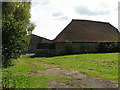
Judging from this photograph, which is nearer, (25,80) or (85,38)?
(25,80)

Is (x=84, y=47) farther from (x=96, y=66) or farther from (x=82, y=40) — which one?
(x=96, y=66)

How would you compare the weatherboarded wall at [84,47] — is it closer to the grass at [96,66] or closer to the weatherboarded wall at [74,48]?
the weatherboarded wall at [74,48]

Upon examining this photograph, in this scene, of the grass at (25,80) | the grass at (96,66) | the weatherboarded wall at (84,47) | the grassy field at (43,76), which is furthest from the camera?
the weatherboarded wall at (84,47)

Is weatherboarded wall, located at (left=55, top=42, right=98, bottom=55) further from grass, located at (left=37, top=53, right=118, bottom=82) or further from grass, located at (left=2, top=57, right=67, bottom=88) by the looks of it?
grass, located at (left=2, top=57, right=67, bottom=88)

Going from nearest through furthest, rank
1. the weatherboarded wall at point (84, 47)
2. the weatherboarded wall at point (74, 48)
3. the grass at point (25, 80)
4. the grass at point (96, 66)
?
the grass at point (25, 80) < the grass at point (96, 66) < the weatherboarded wall at point (74, 48) < the weatherboarded wall at point (84, 47)

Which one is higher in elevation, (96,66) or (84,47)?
(84,47)

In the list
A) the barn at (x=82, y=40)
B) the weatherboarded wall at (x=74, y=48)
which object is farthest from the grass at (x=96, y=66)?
the barn at (x=82, y=40)

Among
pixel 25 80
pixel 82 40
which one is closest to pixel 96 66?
pixel 25 80

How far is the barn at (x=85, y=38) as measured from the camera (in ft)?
82.6

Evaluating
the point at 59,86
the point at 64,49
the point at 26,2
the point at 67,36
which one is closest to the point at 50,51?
the point at 64,49

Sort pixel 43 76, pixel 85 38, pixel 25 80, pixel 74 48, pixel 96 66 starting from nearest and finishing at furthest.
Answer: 1. pixel 25 80
2. pixel 43 76
3. pixel 96 66
4. pixel 74 48
5. pixel 85 38

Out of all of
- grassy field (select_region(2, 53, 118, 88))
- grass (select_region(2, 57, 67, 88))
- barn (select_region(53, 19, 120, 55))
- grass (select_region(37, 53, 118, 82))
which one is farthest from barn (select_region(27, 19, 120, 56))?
grass (select_region(2, 57, 67, 88))

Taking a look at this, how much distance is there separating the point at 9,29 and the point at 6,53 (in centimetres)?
175

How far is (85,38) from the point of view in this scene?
90.8 feet
